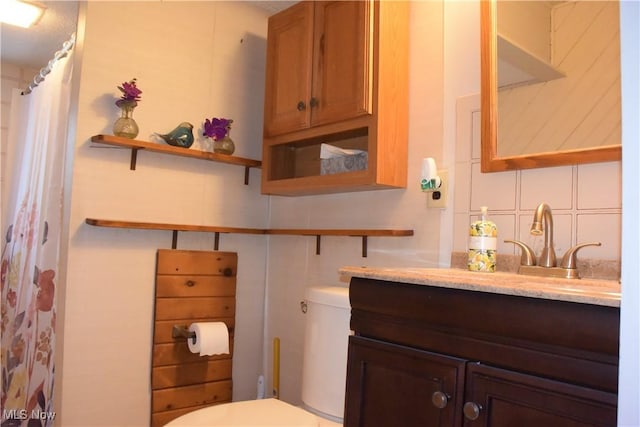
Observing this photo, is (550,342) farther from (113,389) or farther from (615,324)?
(113,389)

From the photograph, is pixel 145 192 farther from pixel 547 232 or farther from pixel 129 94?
pixel 547 232

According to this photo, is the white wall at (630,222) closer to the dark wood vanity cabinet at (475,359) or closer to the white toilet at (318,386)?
the dark wood vanity cabinet at (475,359)

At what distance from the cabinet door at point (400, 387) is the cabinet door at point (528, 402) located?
36 millimetres

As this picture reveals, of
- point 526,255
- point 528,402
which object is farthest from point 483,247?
point 528,402

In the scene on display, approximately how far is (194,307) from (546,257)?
1.44 meters

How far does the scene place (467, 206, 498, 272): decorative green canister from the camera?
134 cm

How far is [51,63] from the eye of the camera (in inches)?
85.1

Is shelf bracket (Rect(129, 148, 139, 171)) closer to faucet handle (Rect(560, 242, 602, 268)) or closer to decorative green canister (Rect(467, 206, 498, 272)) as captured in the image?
decorative green canister (Rect(467, 206, 498, 272))

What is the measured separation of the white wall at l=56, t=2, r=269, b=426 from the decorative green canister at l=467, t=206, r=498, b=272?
123cm

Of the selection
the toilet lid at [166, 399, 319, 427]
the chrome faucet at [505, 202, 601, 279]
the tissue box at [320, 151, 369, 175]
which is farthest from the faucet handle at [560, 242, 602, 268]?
the toilet lid at [166, 399, 319, 427]

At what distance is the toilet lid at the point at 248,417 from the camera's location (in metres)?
1.44

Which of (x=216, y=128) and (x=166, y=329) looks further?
(x=216, y=128)

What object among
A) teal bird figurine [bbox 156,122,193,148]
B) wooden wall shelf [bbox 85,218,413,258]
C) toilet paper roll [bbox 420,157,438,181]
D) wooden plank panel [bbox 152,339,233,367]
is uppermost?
teal bird figurine [bbox 156,122,193,148]

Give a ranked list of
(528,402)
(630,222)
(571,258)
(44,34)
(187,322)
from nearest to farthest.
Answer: (630,222), (528,402), (571,258), (187,322), (44,34)
